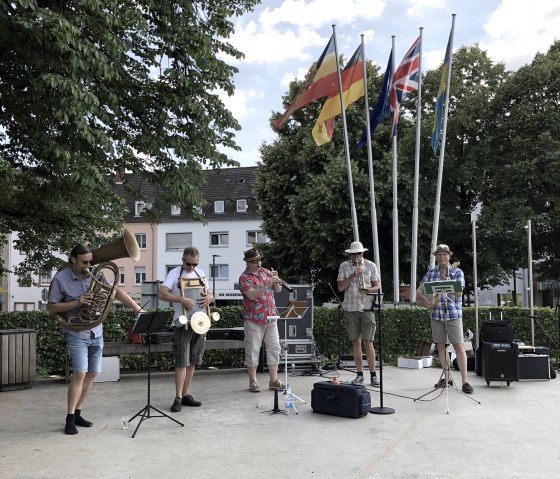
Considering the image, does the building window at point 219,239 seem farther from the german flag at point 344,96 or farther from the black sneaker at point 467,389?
the black sneaker at point 467,389

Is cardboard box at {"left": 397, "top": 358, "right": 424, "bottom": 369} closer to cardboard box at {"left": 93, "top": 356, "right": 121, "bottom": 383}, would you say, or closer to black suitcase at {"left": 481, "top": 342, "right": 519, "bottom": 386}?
black suitcase at {"left": 481, "top": 342, "right": 519, "bottom": 386}

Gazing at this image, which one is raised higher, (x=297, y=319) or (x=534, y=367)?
(x=297, y=319)

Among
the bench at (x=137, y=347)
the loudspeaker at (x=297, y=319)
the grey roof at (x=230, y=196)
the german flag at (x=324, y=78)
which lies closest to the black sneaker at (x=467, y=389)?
the loudspeaker at (x=297, y=319)

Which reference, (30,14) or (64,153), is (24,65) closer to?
(30,14)

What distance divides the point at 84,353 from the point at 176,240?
4217 cm

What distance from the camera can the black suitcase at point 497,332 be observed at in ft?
28.0

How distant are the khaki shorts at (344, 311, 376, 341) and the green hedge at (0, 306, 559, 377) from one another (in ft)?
8.10

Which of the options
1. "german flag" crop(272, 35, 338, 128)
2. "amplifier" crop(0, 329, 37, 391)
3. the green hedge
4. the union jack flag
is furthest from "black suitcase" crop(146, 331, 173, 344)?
the union jack flag

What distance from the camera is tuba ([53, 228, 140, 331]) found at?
5.71m

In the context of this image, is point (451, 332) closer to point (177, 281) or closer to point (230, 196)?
point (177, 281)

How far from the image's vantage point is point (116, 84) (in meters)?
9.93

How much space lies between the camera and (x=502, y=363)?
27.2 ft

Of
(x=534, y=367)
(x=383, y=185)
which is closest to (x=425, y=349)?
(x=534, y=367)

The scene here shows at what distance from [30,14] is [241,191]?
40974 mm
